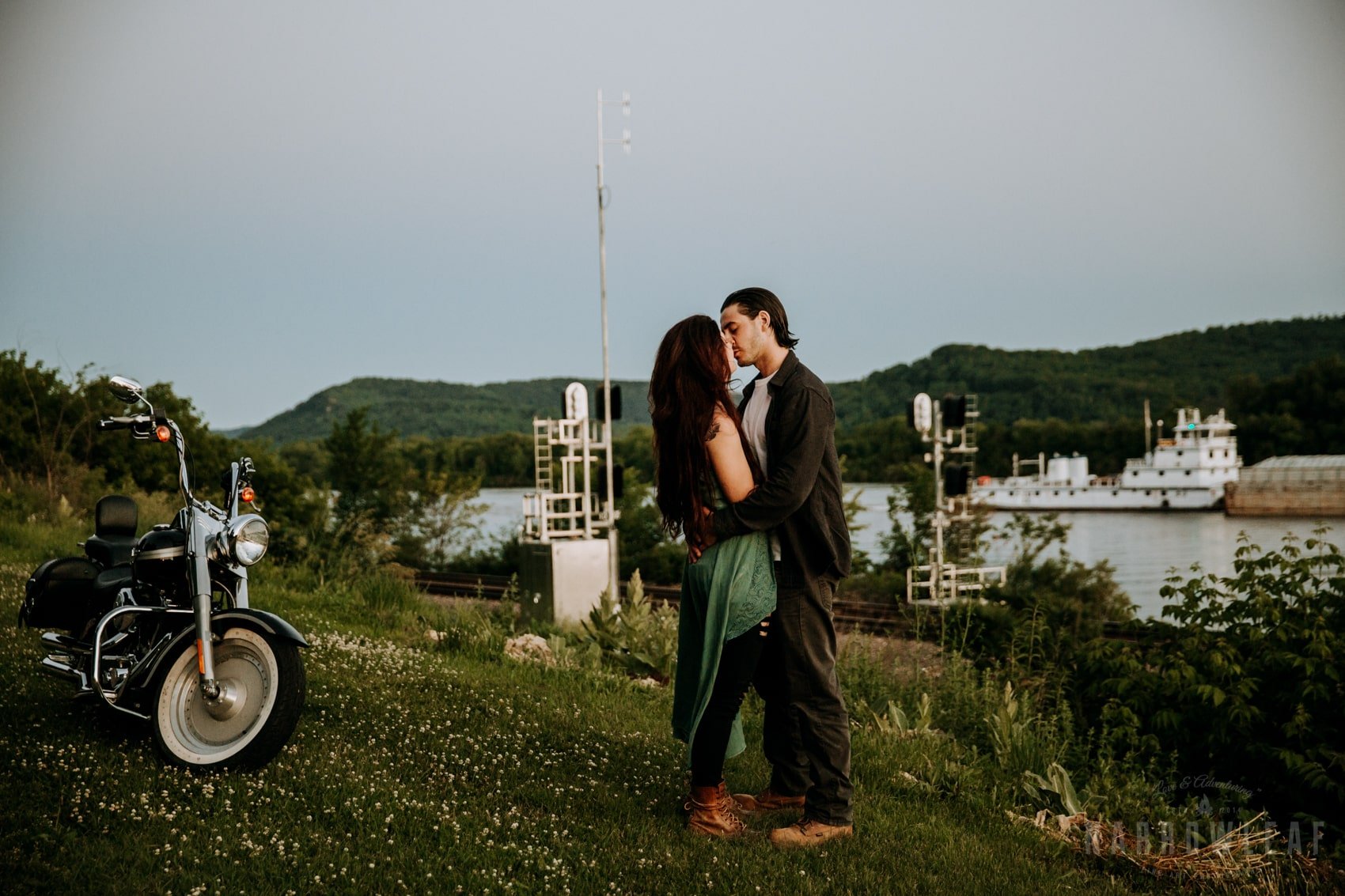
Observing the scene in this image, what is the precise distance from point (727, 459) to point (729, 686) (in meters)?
0.89

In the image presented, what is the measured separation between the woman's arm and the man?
0.07 metres

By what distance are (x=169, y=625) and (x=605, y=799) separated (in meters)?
2.17

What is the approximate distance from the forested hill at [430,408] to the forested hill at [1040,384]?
9 cm

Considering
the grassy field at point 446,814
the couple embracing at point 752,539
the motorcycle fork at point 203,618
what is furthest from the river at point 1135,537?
the motorcycle fork at point 203,618

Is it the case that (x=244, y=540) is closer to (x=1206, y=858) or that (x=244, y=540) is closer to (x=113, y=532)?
(x=113, y=532)

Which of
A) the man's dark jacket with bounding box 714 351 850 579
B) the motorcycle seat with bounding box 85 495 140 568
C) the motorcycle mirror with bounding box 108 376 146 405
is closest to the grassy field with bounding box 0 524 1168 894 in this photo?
the motorcycle seat with bounding box 85 495 140 568

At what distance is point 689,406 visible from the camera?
3.92m

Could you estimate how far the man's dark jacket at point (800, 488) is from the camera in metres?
3.90

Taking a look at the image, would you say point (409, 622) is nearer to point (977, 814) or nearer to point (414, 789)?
point (414, 789)

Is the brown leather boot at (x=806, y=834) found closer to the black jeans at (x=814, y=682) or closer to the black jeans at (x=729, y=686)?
the black jeans at (x=814, y=682)

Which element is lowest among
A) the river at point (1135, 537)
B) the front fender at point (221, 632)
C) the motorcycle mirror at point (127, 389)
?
the river at point (1135, 537)

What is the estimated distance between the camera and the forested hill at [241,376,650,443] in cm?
3303

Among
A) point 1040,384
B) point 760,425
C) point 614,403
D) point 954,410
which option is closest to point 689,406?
point 760,425

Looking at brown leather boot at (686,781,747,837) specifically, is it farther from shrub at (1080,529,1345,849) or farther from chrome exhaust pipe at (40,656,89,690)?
shrub at (1080,529,1345,849)
